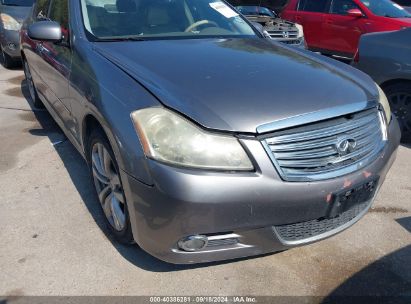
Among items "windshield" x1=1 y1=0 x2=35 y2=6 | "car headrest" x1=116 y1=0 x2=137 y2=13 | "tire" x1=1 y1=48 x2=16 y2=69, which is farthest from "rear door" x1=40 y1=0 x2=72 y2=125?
"windshield" x1=1 y1=0 x2=35 y2=6

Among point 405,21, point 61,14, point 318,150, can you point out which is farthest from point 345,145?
point 405,21

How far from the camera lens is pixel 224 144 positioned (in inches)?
78.4

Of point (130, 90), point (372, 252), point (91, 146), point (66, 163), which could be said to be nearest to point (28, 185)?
point (66, 163)

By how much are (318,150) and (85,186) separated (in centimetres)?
206

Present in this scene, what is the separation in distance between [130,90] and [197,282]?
3.74 feet

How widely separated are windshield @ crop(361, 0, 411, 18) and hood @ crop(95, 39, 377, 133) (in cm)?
589

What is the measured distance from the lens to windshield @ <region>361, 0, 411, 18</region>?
802cm

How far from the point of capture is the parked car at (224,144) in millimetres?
1973

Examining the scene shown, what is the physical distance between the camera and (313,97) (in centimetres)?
227

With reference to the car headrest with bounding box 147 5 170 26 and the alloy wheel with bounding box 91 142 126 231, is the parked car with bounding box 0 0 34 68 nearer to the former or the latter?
the car headrest with bounding box 147 5 170 26

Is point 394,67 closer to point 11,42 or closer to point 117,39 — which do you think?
point 117,39

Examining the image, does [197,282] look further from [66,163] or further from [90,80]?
[66,163]

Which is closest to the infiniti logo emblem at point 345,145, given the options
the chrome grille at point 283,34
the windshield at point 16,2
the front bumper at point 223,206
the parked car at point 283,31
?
the front bumper at point 223,206

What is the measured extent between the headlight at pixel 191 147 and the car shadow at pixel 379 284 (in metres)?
0.97
